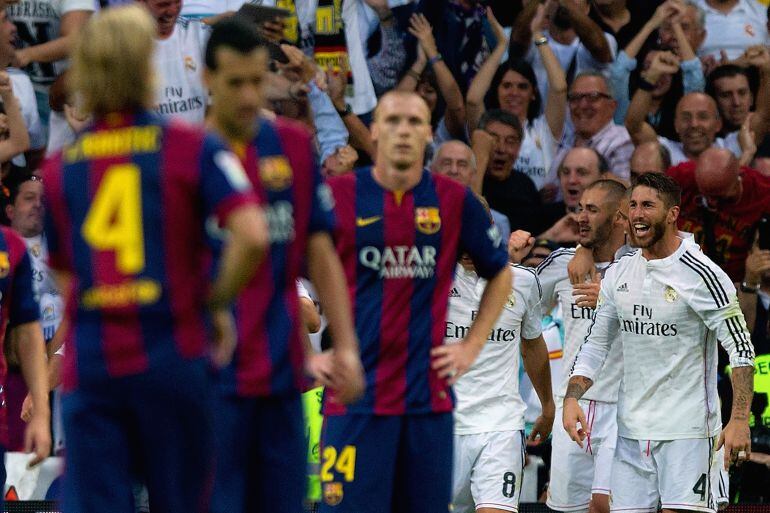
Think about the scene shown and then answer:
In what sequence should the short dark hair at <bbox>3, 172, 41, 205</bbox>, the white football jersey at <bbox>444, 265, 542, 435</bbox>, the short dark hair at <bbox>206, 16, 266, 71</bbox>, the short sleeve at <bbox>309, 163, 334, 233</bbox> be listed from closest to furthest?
the short dark hair at <bbox>206, 16, 266, 71</bbox> → the short sleeve at <bbox>309, 163, 334, 233</bbox> → the white football jersey at <bbox>444, 265, 542, 435</bbox> → the short dark hair at <bbox>3, 172, 41, 205</bbox>

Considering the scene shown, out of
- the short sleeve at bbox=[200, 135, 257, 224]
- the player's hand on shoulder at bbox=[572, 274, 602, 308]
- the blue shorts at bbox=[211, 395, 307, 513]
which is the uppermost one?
the short sleeve at bbox=[200, 135, 257, 224]

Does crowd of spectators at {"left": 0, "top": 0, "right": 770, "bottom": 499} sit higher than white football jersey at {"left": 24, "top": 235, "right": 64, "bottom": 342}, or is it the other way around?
crowd of spectators at {"left": 0, "top": 0, "right": 770, "bottom": 499}

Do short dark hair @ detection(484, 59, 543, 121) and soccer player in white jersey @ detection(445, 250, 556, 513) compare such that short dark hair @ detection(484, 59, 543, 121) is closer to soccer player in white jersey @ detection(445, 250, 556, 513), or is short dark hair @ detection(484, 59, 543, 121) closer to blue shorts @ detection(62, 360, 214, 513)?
soccer player in white jersey @ detection(445, 250, 556, 513)

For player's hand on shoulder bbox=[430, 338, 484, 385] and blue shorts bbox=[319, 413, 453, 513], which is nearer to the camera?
player's hand on shoulder bbox=[430, 338, 484, 385]

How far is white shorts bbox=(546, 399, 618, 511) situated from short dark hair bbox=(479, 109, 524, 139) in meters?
2.82

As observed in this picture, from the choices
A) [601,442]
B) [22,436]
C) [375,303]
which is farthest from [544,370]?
[22,436]

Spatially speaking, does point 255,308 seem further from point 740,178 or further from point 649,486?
point 740,178

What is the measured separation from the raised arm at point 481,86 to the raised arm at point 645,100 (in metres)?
1.25

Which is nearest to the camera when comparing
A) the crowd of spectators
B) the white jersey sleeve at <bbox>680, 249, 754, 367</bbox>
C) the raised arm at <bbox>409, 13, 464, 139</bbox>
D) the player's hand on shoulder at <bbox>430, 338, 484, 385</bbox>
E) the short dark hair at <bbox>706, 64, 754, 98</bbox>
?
the player's hand on shoulder at <bbox>430, 338, 484, 385</bbox>

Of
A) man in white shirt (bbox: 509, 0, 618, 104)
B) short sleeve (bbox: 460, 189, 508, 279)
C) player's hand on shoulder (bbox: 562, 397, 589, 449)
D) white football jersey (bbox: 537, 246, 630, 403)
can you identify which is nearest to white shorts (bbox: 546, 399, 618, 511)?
white football jersey (bbox: 537, 246, 630, 403)

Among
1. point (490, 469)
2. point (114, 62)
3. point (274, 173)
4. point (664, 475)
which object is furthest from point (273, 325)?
point (664, 475)

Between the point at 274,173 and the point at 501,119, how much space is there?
648 centimetres

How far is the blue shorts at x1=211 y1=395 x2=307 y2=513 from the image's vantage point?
5062 mm

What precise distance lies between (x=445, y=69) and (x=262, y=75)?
697 centimetres
